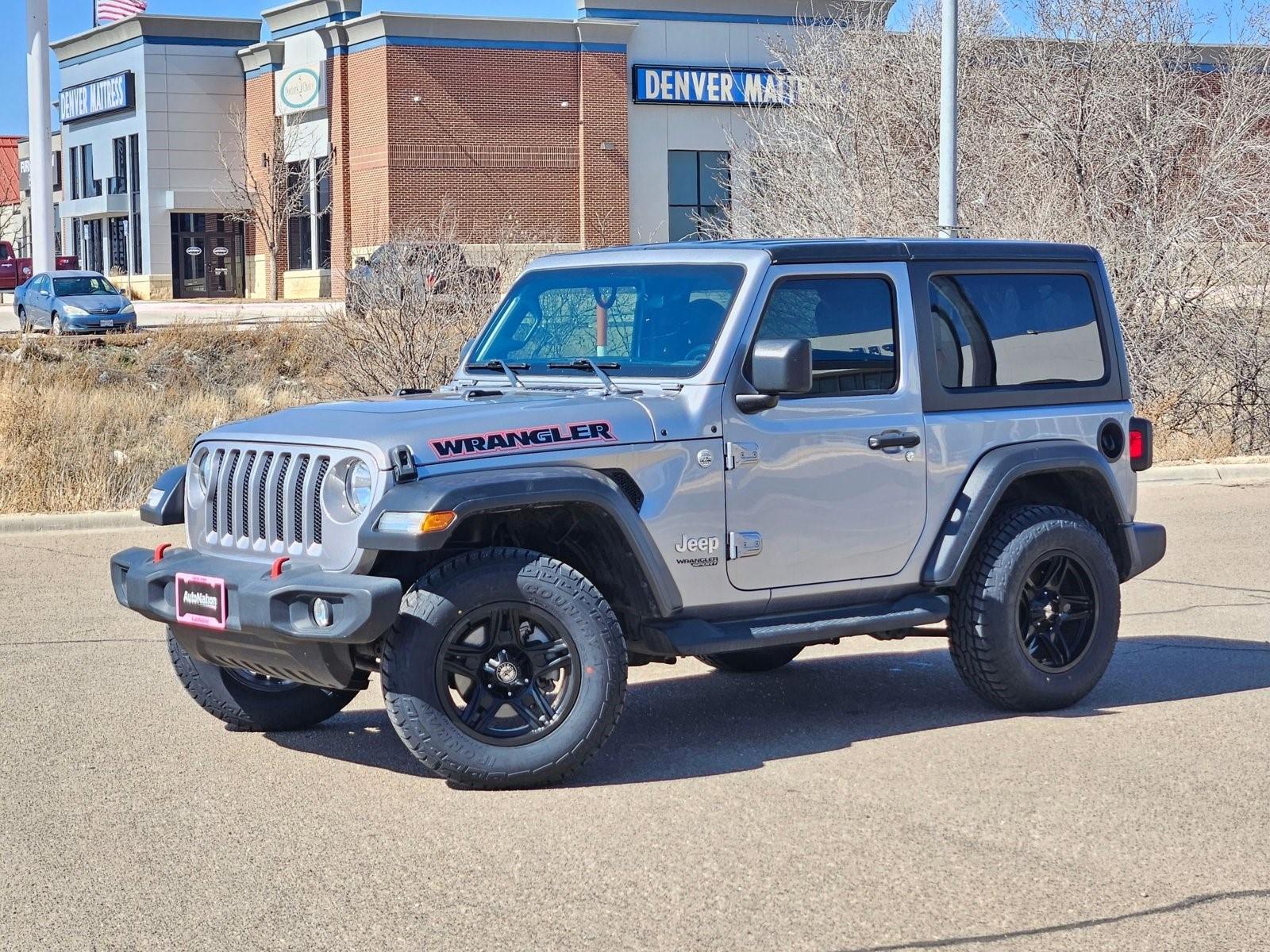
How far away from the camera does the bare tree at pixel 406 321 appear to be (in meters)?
19.4

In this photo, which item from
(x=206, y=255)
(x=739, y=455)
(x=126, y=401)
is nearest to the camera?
(x=739, y=455)

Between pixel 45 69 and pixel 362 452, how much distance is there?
4187 cm

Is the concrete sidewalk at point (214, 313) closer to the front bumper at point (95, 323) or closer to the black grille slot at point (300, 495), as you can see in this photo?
the front bumper at point (95, 323)

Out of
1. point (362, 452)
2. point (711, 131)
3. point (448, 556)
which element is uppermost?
point (711, 131)

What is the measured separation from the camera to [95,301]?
33.4 meters

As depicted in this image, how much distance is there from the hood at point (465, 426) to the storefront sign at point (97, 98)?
6080 cm

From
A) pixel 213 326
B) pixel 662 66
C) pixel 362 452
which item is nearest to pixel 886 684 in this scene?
pixel 362 452

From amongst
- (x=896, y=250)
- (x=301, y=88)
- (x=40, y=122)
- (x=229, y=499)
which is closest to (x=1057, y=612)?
(x=896, y=250)

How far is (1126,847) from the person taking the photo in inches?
211

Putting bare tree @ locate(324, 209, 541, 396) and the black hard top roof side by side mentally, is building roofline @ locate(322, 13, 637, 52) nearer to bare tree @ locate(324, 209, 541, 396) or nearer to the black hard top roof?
bare tree @ locate(324, 209, 541, 396)

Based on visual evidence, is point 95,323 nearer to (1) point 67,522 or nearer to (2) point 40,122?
(2) point 40,122

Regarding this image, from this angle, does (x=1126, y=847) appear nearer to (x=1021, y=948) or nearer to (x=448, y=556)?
(x=1021, y=948)

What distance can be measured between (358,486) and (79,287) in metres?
30.4

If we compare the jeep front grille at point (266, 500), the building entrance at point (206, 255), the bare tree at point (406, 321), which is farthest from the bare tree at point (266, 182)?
the jeep front grille at point (266, 500)
